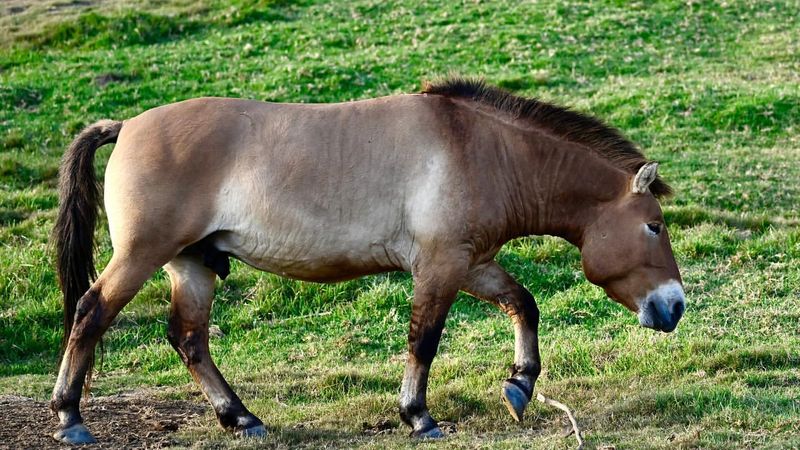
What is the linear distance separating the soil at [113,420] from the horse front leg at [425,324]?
1.53 metres

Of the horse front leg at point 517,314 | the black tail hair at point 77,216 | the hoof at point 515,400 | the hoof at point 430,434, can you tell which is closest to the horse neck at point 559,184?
the horse front leg at point 517,314

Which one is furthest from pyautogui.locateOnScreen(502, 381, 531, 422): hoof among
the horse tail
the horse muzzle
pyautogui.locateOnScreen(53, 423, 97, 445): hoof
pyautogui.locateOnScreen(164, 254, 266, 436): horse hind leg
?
the horse tail

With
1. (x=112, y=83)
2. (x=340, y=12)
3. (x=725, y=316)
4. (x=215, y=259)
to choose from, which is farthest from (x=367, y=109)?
(x=340, y=12)

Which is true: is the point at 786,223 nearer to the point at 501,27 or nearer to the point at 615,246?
the point at 615,246

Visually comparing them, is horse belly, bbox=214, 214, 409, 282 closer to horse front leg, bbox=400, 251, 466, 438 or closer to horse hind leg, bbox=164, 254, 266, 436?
horse front leg, bbox=400, 251, 466, 438

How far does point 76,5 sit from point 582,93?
1327 cm

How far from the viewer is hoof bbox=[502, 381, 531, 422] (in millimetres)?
6895

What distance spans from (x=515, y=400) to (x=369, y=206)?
5.21 feet

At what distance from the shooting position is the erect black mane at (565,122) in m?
7.22

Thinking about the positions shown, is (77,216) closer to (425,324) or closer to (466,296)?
(425,324)

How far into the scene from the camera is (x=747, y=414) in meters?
6.39

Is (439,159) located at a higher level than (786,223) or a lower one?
higher

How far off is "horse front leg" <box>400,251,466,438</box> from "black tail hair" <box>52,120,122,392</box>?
7.71 ft

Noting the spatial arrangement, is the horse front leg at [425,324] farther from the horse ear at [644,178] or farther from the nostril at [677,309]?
the nostril at [677,309]
